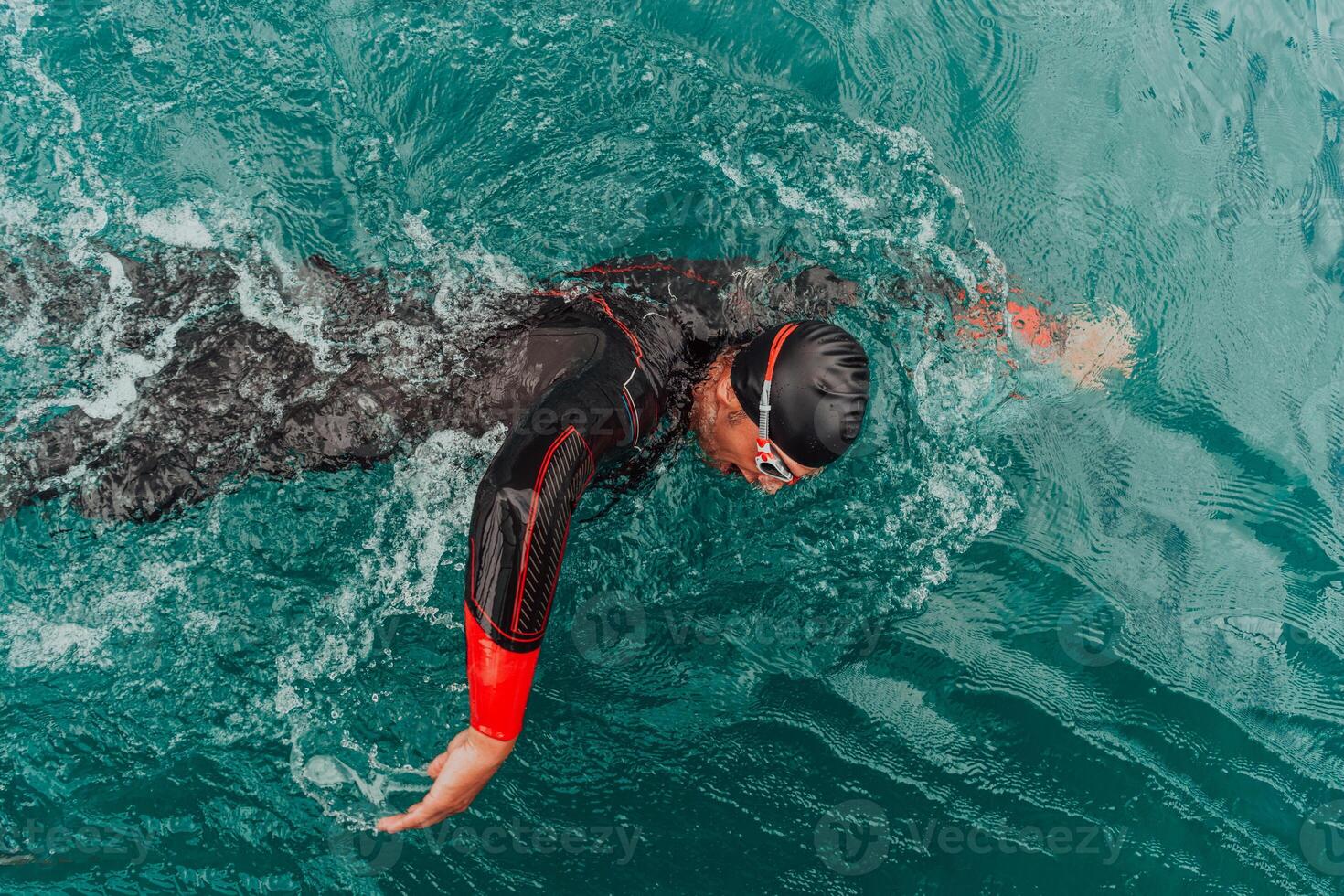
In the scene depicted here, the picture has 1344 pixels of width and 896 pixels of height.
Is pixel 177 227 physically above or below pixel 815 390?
below

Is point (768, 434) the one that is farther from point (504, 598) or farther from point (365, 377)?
point (365, 377)

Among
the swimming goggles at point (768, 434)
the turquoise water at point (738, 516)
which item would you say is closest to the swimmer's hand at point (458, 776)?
the turquoise water at point (738, 516)

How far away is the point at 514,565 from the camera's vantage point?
244 cm

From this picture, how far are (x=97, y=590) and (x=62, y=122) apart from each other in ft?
8.78

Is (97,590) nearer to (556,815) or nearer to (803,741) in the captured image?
(556,815)

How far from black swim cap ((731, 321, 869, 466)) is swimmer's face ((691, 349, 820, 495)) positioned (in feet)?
0.38

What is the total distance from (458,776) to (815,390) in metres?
1.70

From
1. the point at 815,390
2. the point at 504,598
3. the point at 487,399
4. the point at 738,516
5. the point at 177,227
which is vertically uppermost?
the point at 815,390

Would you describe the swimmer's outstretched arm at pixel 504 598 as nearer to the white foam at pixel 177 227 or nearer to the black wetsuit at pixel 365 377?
the black wetsuit at pixel 365 377

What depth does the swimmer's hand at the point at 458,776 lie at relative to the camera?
7.98ft

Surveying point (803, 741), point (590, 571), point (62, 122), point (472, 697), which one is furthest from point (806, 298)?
point (62, 122)

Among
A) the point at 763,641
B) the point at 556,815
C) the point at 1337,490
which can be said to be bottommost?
the point at 556,815

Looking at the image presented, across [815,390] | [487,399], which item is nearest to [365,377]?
[487,399]

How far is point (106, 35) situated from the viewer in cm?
467
